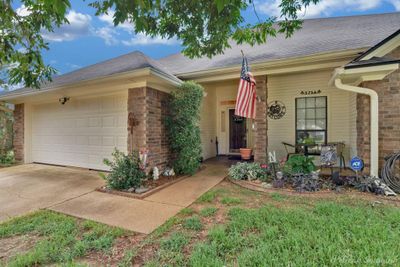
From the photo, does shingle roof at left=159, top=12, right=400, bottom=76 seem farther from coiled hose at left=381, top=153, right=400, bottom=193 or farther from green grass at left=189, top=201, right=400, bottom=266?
green grass at left=189, top=201, right=400, bottom=266

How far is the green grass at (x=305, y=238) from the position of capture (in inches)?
80.7

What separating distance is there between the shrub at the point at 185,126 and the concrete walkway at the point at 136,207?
98 centimetres

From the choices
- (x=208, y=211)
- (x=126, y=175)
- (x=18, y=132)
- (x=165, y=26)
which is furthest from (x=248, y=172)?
(x=18, y=132)

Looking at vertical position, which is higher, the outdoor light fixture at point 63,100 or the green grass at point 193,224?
the outdoor light fixture at point 63,100

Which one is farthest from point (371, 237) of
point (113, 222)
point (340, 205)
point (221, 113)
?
point (221, 113)

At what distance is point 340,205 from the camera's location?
139 inches

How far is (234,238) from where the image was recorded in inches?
99.3

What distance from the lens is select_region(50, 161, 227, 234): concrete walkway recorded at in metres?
3.17

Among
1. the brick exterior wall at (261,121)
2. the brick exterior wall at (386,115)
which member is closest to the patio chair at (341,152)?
the brick exterior wall at (386,115)

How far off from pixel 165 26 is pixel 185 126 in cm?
A: 258

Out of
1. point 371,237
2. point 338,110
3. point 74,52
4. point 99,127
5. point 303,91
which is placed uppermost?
point 74,52

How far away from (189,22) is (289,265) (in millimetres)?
4683

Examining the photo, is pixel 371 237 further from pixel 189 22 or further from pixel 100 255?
pixel 189 22

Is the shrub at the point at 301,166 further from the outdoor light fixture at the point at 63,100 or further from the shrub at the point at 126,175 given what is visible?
the outdoor light fixture at the point at 63,100
